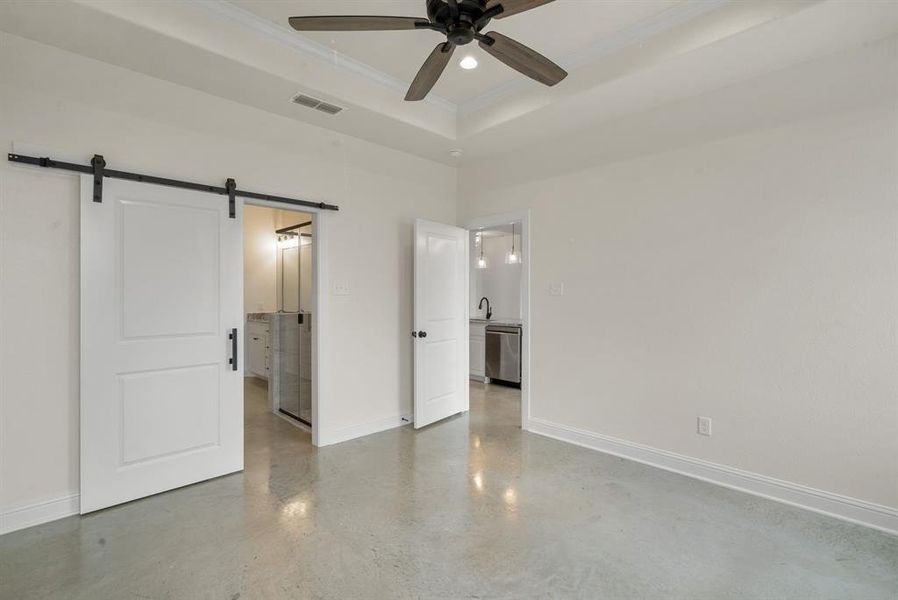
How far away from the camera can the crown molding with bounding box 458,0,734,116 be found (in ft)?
7.95

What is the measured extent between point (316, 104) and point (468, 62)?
1159 millimetres

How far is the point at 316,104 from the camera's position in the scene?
3.17 meters

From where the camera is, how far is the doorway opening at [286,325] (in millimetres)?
4281

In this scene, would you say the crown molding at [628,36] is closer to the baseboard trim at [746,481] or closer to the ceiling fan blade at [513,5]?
the ceiling fan blade at [513,5]

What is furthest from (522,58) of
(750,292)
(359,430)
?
(359,430)

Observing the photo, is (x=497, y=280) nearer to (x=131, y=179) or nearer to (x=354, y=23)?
(x=131, y=179)

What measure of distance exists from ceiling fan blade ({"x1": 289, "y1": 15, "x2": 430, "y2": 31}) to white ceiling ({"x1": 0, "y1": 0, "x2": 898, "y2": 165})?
74cm

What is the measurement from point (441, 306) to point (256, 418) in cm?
237

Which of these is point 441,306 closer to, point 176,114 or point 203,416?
point 203,416

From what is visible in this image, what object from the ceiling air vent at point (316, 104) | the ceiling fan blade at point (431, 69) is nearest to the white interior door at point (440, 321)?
the ceiling air vent at point (316, 104)

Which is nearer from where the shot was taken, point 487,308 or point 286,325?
point 286,325

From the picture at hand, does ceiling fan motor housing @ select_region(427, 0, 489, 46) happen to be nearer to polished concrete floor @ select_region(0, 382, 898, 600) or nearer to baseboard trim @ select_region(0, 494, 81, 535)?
polished concrete floor @ select_region(0, 382, 898, 600)

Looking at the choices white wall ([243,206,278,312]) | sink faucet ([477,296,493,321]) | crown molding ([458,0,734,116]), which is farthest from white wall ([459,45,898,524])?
white wall ([243,206,278,312])

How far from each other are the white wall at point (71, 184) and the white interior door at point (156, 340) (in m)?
0.11
